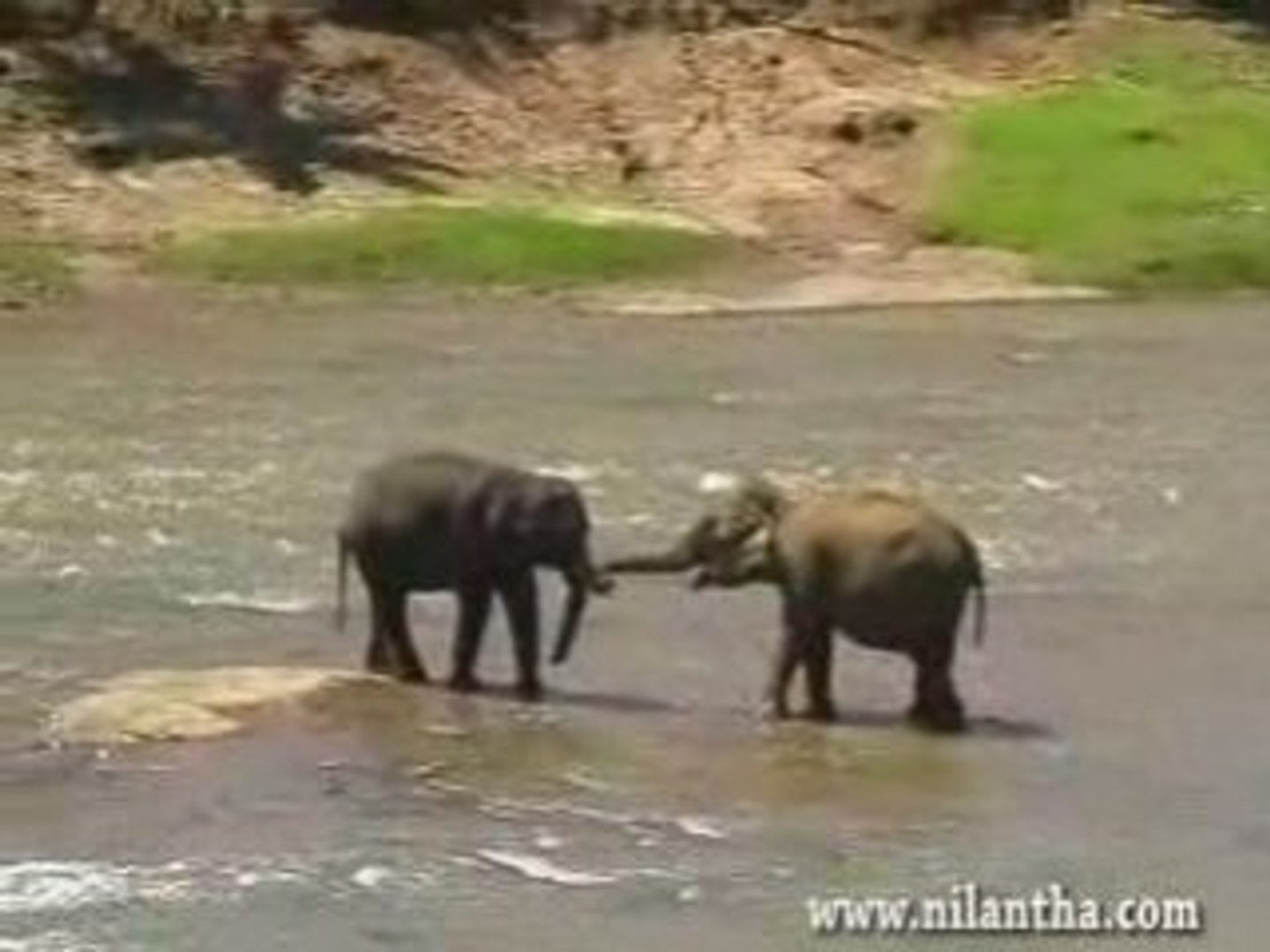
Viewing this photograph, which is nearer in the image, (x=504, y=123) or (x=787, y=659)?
(x=787, y=659)

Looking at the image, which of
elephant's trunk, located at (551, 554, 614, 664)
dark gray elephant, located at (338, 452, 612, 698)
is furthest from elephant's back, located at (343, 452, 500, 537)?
elephant's trunk, located at (551, 554, 614, 664)

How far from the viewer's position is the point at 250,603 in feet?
54.1

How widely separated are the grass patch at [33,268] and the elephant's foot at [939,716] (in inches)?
592

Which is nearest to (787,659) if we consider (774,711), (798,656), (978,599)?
(798,656)

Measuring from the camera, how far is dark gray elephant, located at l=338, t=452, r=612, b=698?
14414 mm

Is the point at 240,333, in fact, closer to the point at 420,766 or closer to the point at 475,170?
the point at 475,170

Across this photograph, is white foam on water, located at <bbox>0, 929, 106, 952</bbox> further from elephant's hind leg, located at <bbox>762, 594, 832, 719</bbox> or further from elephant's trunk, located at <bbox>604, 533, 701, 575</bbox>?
elephant's trunk, located at <bbox>604, 533, 701, 575</bbox>

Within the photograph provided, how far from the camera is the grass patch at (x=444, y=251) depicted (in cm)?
2908

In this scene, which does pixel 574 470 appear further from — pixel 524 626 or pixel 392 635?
pixel 524 626

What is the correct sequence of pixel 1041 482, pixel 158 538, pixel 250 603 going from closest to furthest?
1. pixel 250 603
2. pixel 158 538
3. pixel 1041 482

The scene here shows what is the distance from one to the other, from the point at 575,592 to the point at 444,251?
15.3 metres

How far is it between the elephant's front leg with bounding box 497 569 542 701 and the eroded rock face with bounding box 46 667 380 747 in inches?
21.4

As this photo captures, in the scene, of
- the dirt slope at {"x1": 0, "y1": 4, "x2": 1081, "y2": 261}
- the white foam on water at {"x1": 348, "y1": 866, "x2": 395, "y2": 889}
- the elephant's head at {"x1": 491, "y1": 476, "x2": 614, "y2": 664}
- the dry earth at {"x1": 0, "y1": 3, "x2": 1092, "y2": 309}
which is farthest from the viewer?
the dirt slope at {"x1": 0, "y1": 4, "x2": 1081, "y2": 261}

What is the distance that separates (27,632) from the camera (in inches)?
614
